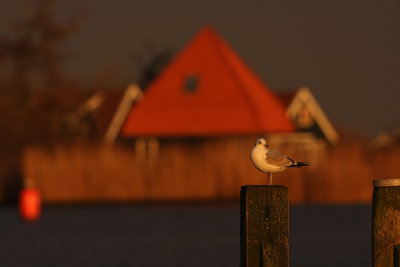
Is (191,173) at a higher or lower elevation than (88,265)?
higher

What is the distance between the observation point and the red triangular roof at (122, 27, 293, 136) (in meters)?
45.0

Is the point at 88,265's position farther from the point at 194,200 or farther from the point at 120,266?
the point at 194,200

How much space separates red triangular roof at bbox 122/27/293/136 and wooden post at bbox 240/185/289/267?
36.2m

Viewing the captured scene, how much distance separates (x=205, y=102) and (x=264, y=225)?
37.5 m

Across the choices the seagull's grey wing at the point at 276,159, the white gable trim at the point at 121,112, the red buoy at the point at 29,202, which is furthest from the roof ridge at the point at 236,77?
the seagull's grey wing at the point at 276,159

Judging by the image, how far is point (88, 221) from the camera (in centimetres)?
2995

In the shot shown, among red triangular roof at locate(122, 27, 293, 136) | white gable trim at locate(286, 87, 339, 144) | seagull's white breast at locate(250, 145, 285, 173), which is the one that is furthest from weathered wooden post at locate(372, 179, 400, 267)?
white gable trim at locate(286, 87, 339, 144)

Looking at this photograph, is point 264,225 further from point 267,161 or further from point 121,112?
point 121,112

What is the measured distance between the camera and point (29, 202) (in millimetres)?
28016

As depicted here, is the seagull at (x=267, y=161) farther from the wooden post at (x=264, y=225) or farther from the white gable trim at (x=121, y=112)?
the white gable trim at (x=121, y=112)

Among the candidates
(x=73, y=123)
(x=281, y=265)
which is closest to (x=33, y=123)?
(x=73, y=123)

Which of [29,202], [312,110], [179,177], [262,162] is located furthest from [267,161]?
[312,110]

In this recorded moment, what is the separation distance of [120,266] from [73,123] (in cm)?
3196

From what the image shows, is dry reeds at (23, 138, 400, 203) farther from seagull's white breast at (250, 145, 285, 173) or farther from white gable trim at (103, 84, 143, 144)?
seagull's white breast at (250, 145, 285, 173)
